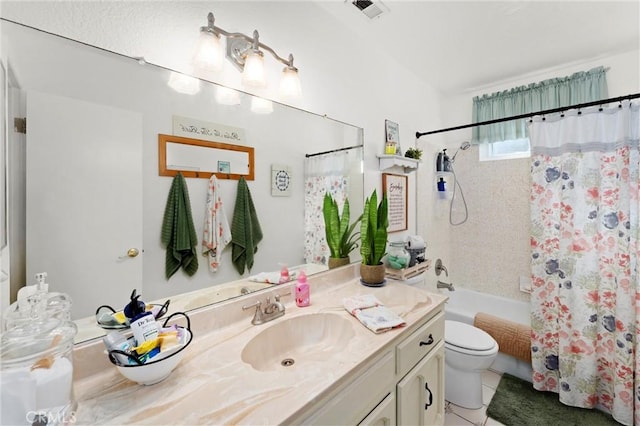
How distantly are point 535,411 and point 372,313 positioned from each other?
5.02ft

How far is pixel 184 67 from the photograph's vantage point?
1.06 m

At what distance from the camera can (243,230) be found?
1252 mm

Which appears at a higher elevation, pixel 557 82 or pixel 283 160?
pixel 557 82

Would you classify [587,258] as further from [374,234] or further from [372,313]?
[372,313]

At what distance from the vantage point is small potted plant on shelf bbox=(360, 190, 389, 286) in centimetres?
158

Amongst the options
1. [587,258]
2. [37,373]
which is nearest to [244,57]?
[37,373]

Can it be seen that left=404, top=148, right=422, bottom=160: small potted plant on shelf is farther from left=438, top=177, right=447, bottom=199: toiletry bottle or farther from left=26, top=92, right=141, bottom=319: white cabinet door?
left=26, top=92, right=141, bottom=319: white cabinet door

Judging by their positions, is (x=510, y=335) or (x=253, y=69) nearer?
(x=253, y=69)

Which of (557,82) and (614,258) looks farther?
(557,82)

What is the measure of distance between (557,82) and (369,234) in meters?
2.14

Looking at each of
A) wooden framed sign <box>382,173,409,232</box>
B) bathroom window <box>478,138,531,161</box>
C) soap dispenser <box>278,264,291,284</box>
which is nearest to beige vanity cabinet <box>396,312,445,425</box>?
soap dispenser <box>278,264,291,284</box>

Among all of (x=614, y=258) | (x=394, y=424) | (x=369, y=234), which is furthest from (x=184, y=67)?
(x=614, y=258)

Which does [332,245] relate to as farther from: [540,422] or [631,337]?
[631,337]

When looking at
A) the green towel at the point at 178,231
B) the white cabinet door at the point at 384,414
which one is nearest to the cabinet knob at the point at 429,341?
the white cabinet door at the point at 384,414
